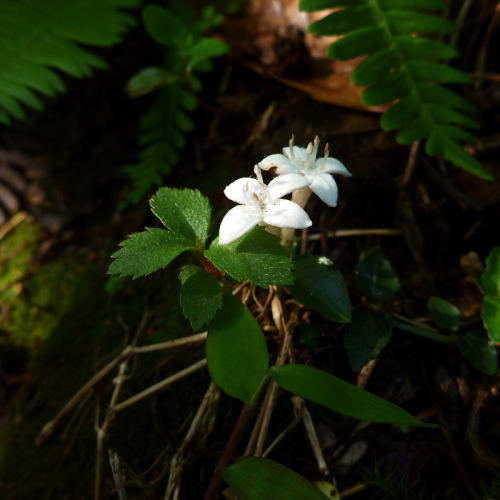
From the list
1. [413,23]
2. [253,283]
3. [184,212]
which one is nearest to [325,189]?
[253,283]

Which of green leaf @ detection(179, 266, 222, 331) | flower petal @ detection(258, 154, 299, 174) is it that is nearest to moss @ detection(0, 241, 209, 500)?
green leaf @ detection(179, 266, 222, 331)

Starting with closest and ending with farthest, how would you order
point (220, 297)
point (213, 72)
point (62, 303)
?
point (220, 297), point (62, 303), point (213, 72)

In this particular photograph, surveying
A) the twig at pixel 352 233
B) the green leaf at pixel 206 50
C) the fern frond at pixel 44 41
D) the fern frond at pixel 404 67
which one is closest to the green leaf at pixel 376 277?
the twig at pixel 352 233

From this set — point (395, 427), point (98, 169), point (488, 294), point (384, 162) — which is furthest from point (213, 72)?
point (395, 427)

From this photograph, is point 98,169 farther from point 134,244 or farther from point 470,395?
point 470,395

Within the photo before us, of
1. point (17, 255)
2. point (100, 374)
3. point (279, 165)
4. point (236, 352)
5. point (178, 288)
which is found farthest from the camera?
point (17, 255)

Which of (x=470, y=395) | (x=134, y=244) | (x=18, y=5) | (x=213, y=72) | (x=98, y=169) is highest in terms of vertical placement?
(x=18, y=5)

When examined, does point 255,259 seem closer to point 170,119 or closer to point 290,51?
point 290,51
